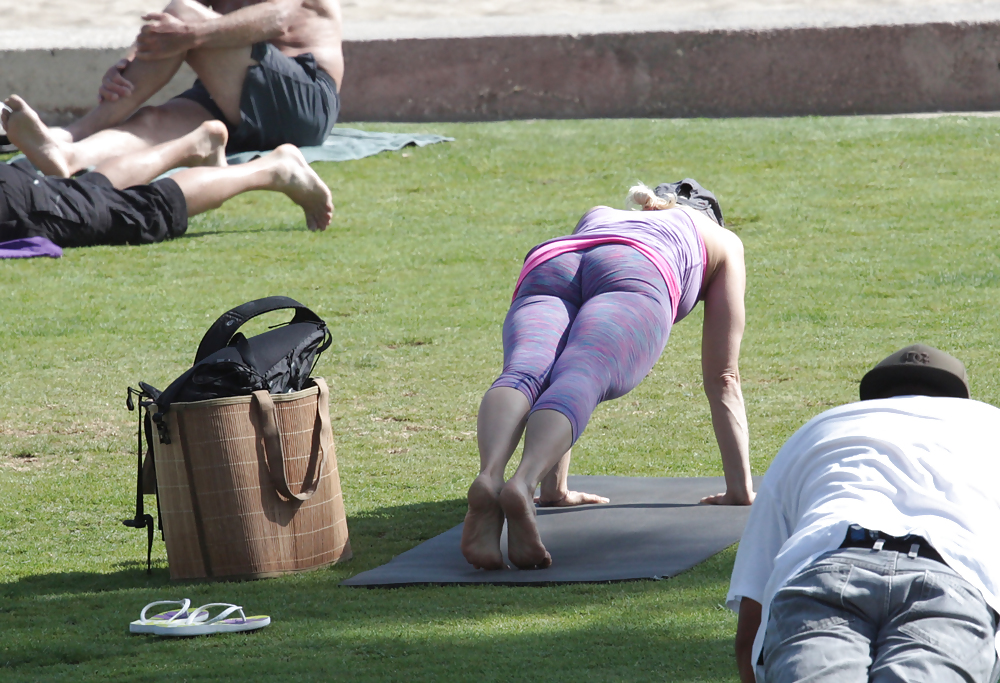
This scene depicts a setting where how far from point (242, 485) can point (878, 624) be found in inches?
75.5

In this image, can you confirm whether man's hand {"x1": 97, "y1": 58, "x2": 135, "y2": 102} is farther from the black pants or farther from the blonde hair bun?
the blonde hair bun

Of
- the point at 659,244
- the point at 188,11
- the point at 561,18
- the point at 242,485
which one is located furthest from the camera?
the point at 561,18

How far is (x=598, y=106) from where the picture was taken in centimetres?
1110

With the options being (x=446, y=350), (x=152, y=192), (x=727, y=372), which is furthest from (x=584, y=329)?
(x=152, y=192)

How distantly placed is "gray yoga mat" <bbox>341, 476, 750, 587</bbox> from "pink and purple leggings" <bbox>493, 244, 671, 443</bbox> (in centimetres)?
37

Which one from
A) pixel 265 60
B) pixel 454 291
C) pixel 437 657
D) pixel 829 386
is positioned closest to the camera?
pixel 437 657

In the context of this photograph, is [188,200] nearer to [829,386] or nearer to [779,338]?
[779,338]

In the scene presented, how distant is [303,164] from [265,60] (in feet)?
3.30

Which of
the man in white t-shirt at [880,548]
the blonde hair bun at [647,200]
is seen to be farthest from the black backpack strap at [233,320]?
the man in white t-shirt at [880,548]

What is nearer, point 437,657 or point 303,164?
point 437,657

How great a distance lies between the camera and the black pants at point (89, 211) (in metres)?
7.38

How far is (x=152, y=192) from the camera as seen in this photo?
780 centimetres

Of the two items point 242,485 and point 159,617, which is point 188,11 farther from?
point 159,617

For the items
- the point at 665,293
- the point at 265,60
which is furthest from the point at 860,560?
the point at 265,60
